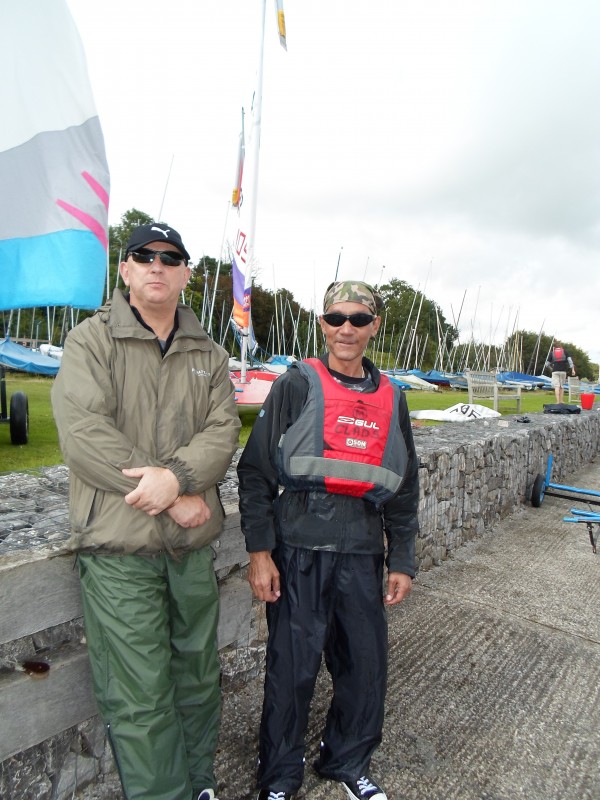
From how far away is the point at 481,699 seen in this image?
127 inches

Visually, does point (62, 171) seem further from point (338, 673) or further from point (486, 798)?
point (486, 798)

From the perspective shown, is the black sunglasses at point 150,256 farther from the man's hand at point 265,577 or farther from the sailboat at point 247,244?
the sailboat at point 247,244

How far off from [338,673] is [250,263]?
442 inches

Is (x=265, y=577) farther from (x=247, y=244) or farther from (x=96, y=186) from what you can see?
(x=247, y=244)

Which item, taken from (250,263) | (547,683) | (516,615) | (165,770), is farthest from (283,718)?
(250,263)

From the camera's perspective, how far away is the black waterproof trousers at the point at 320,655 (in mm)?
2393

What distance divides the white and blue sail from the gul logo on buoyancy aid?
5.78 feet

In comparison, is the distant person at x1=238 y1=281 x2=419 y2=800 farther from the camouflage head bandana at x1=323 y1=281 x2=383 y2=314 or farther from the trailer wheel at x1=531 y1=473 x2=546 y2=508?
the trailer wheel at x1=531 y1=473 x2=546 y2=508

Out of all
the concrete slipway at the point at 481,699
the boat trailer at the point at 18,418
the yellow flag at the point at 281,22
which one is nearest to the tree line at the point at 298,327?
the yellow flag at the point at 281,22

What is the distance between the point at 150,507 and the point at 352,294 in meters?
1.32

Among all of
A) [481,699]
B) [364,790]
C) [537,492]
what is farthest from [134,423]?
[537,492]

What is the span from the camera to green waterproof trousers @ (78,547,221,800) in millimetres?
1896

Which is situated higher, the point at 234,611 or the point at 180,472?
the point at 180,472

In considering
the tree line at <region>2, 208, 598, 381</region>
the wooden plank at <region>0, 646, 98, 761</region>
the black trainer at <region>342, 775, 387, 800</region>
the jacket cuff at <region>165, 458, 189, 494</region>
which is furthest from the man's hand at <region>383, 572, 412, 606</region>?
the tree line at <region>2, 208, 598, 381</region>
